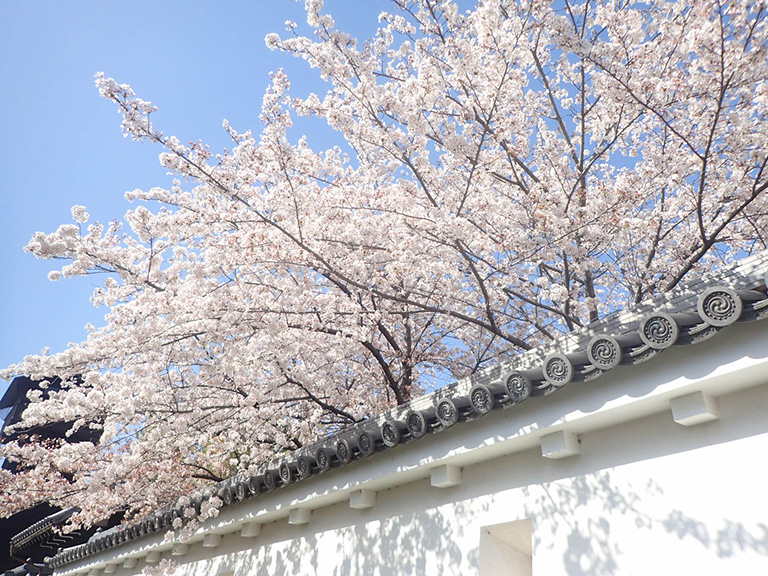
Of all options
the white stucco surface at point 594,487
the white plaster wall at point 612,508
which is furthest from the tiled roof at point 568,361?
the white plaster wall at point 612,508

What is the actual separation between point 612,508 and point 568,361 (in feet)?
3.66

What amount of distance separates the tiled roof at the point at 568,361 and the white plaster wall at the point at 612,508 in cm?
62

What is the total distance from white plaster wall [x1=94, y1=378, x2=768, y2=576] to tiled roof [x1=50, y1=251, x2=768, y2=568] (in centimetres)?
62

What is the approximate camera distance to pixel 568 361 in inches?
155

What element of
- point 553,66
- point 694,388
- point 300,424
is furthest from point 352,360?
point 694,388

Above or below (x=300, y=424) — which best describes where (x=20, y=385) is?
above

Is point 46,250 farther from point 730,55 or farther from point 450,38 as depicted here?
point 730,55

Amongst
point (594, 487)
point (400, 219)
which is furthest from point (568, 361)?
point (400, 219)

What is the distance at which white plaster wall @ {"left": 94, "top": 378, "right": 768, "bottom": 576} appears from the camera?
3.38 m

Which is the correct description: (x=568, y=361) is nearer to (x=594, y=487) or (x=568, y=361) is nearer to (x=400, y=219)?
(x=594, y=487)

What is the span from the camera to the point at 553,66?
6.77 meters

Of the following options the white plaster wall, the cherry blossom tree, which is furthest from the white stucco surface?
the cherry blossom tree

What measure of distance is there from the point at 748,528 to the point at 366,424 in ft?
11.3

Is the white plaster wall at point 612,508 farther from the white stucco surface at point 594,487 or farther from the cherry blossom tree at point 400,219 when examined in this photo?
the cherry blossom tree at point 400,219
